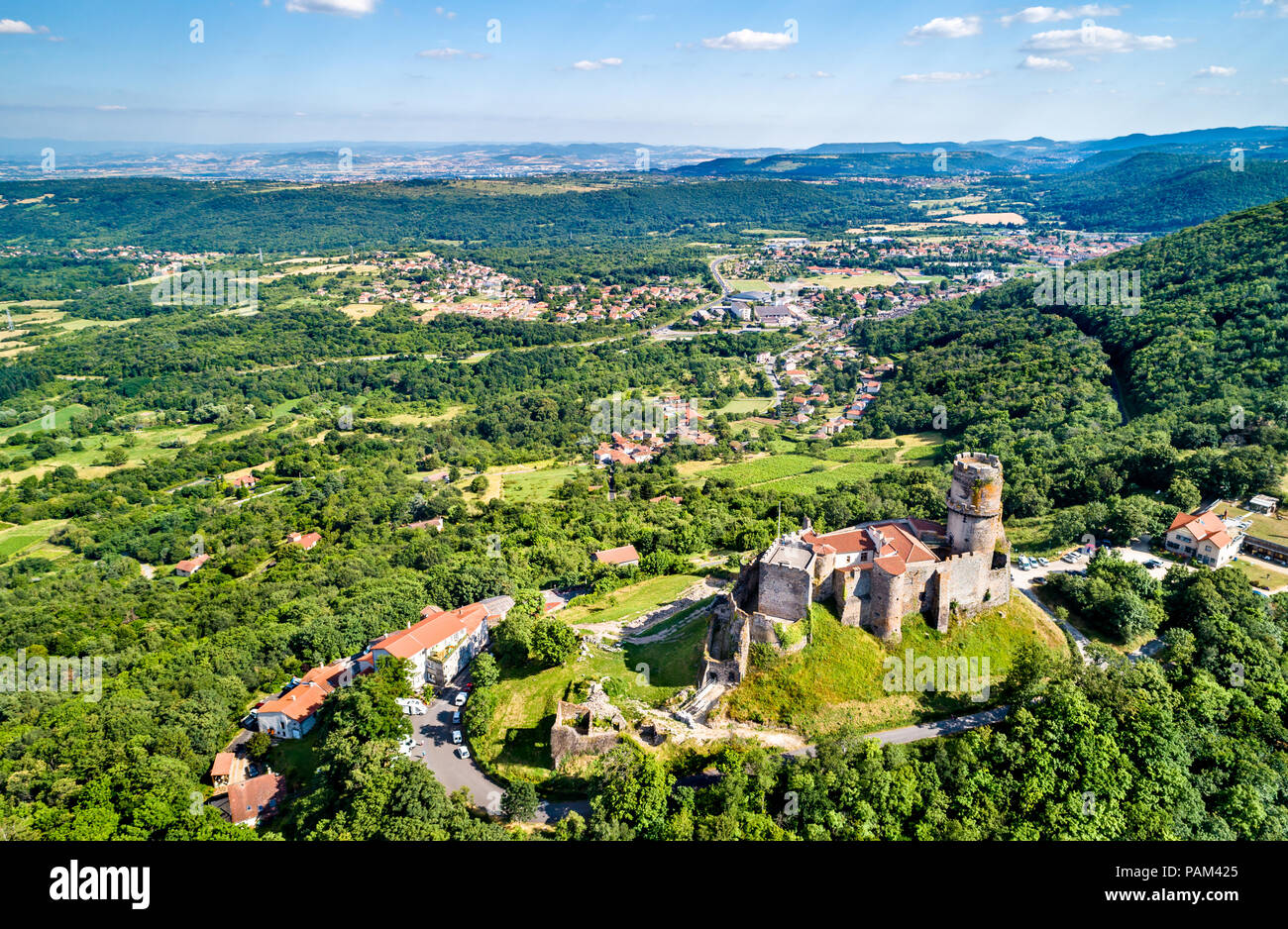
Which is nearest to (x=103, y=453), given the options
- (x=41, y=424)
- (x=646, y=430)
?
Result: (x=41, y=424)

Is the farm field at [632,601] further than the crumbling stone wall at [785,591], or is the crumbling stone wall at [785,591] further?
the farm field at [632,601]

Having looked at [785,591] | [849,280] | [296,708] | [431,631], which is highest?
[849,280]

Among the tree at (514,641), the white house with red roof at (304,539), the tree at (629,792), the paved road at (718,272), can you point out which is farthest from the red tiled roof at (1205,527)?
the paved road at (718,272)

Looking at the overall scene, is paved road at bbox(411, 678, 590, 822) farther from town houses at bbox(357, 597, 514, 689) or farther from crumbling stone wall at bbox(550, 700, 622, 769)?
crumbling stone wall at bbox(550, 700, 622, 769)

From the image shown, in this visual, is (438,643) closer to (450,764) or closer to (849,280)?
(450,764)

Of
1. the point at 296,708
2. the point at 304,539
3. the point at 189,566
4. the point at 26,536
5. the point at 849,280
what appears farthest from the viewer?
the point at 849,280

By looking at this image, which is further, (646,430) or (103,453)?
(646,430)

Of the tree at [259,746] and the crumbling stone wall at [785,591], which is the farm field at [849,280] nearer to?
the crumbling stone wall at [785,591]
